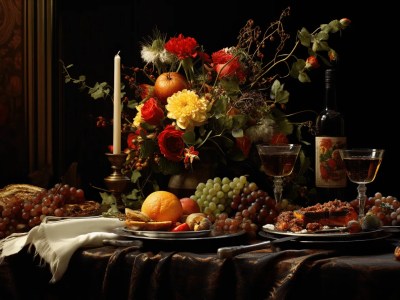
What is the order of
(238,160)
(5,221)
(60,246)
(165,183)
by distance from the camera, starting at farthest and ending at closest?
1. (165,183)
2. (238,160)
3. (5,221)
4. (60,246)

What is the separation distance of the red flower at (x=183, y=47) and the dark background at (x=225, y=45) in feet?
3.69

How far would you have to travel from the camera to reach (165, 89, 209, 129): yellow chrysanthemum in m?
2.23

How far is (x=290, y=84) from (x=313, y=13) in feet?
1.17

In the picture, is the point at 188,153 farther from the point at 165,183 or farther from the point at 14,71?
the point at 14,71

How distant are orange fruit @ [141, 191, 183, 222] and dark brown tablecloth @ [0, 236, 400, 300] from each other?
0.19 meters

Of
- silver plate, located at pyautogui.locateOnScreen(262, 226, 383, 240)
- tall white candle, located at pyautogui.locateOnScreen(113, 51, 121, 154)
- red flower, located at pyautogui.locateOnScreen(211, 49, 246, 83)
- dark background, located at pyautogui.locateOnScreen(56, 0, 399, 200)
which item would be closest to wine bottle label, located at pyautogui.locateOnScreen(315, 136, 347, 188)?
red flower, located at pyautogui.locateOnScreen(211, 49, 246, 83)

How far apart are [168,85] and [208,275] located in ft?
3.12

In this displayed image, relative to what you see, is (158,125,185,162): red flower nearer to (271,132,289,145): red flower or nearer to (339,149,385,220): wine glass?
(271,132,289,145): red flower

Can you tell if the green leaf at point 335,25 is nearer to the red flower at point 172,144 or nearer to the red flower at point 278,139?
the red flower at point 278,139

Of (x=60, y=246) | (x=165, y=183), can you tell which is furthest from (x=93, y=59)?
(x=60, y=246)

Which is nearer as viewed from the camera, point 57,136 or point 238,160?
point 238,160

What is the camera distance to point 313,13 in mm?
3393

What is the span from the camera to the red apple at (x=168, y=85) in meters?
2.41

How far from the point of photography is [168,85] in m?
2.41
